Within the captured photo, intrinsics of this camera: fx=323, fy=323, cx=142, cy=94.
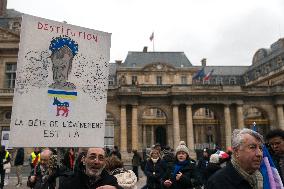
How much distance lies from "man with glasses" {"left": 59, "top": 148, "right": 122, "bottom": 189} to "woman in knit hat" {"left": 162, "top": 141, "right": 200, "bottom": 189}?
3099 millimetres

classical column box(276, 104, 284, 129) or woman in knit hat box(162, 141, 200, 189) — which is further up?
classical column box(276, 104, 284, 129)

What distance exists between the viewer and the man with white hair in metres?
3.09

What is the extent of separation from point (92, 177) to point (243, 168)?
62.2 inches

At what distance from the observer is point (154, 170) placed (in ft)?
24.8

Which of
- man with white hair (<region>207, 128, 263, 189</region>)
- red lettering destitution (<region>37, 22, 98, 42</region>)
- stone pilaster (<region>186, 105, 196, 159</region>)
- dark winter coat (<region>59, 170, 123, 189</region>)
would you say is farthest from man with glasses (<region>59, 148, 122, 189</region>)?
stone pilaster (<region>186, 105, 196, 159</region>)

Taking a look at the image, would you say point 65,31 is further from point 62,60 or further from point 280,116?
point 280,116

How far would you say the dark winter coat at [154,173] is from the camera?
747 centimetres

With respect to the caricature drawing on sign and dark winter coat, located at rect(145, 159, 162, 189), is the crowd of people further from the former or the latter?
the caricature drawing on sign

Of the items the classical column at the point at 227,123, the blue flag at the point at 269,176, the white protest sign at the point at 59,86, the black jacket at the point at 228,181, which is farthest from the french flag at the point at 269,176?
the classical column at the point at 227,123

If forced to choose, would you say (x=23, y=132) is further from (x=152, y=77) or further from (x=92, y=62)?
(x=152, y=77)

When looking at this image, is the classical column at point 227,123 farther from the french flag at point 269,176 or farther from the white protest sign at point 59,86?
the french flag at point 269,176

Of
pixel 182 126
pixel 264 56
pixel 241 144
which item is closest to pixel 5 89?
pixel 182 126

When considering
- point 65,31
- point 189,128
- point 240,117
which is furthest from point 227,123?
point 65,31

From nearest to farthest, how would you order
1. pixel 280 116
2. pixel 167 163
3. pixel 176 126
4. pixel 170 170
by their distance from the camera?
pixel 170 170 < pixel 167 163 < pixel 176 126 < pixel 280 116
